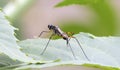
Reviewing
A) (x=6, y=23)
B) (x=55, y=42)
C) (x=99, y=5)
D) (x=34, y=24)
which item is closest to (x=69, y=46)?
(x=55, y=42)

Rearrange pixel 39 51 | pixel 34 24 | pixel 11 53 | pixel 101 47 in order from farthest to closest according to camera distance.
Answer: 1. pixel 34 24
2. pixel 101 47
3. pixel 39 51
4. pixel 11 53

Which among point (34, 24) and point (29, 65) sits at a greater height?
point (34, 24)

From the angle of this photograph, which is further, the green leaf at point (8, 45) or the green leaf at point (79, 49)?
the green leaf at point (79, 49)

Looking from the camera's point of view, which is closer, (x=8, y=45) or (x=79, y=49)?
(x=8, y=45)

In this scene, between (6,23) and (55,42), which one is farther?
(55,42)

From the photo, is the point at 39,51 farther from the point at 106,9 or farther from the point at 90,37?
the point at 106,9

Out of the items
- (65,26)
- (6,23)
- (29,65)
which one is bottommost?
(29,65)

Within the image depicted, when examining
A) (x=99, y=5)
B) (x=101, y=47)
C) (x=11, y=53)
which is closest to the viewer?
(x=11, y=53)

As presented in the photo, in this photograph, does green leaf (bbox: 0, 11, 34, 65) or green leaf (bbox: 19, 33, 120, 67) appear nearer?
green leaf (bbox: 0, 11, 34, 65)
